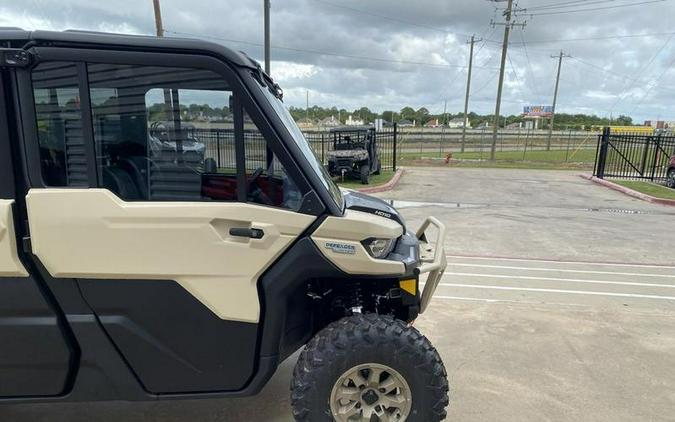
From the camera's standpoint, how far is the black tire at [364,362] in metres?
2.45

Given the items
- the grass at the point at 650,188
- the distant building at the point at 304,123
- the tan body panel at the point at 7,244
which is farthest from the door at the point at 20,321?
the grass at the point at 650,188

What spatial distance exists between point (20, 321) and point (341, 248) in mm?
1651

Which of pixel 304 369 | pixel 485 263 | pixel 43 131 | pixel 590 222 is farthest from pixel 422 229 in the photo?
pixel 590 222

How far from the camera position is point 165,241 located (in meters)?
2.28

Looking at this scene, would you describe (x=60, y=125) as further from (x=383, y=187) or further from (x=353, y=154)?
(x=353, y=154)

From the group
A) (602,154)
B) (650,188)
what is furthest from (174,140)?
(602,154)

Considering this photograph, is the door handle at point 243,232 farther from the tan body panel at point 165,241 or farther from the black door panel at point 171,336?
the black door panel at point 171,336

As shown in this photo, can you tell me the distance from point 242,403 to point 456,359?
183cm

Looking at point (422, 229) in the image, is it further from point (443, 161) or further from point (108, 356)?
point (443, 161)

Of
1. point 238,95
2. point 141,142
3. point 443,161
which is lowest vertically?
point 443,161

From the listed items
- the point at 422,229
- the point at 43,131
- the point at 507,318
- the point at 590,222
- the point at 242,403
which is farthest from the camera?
the point at 590,222

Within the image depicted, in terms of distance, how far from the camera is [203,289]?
7.72 feet

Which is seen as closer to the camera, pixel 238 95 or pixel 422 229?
pixel 238 95

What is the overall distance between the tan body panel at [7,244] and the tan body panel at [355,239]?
1.45m
